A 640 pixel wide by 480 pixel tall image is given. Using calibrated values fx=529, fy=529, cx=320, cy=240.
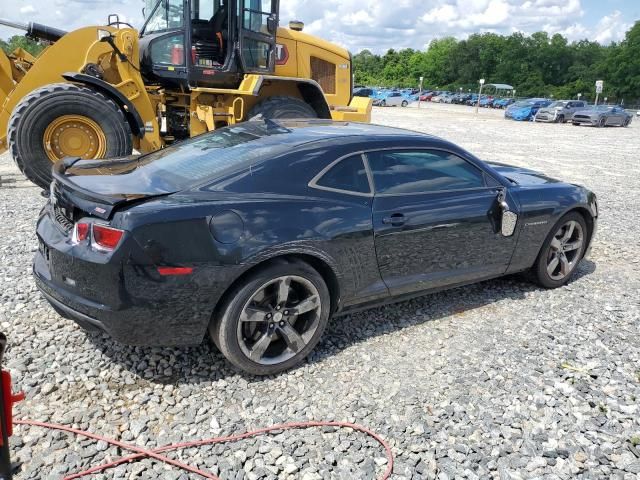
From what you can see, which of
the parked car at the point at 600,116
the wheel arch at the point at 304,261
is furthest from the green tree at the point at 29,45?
the parked car at the point at 600,116

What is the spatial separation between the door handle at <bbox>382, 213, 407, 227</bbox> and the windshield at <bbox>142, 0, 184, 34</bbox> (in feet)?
19.1

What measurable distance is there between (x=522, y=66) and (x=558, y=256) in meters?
106

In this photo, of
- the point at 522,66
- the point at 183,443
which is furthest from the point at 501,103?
the point at 183,443

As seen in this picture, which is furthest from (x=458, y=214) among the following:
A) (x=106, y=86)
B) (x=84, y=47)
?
(x=84, y=47)

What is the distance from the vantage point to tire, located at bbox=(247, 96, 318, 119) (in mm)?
7961

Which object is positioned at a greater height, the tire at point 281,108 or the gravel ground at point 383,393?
the tire at point 281,108

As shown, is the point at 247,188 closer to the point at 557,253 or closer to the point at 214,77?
the point at 557,253

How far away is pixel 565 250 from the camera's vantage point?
485cm

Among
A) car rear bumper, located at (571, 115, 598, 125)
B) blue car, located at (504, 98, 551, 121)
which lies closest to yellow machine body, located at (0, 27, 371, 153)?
car rear bumper, located at (571, 115, 598, 125)

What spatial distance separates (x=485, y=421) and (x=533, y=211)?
6.88 feet

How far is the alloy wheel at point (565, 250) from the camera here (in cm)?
475

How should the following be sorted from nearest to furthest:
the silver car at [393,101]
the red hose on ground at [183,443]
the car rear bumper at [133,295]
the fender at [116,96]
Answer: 1. the red hose on ground at [183,443]
2. the car rear bumper at [133,295]
3. the fender at [116,96]
4. the silver car at [393,101]

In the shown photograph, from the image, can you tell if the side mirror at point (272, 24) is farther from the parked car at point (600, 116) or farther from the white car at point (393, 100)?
the white car at point (393, 100)

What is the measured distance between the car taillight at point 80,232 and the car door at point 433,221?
5.67ft
